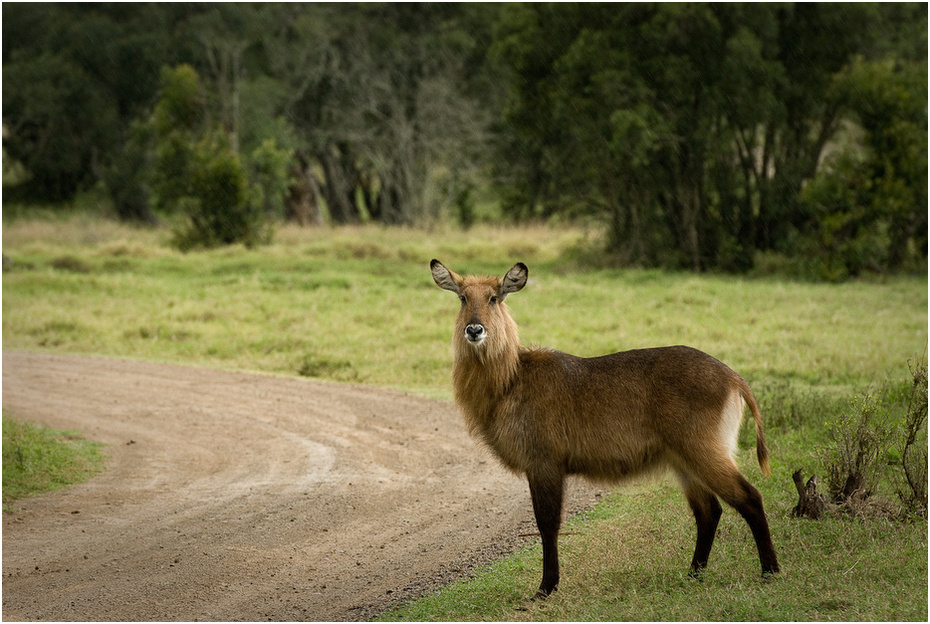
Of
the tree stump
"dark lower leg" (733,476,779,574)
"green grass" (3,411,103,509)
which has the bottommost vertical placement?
"green grass" (3,411,103,509)

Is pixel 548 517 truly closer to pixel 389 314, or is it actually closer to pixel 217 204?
pixel 389 314

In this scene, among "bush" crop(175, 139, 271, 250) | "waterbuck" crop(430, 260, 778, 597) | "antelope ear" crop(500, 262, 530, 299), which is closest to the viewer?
"waterbuck" crop(430, 260, 778, 597)

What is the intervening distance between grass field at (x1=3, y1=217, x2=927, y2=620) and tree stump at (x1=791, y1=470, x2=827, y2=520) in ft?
0.65

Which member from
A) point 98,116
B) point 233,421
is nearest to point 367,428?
point 233,421

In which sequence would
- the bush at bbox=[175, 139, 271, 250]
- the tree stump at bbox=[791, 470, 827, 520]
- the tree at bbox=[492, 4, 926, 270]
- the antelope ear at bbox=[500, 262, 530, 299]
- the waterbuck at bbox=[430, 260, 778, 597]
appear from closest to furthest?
the waterbuck at bbox=[430, 260, 778, 597]
the antelope ear at bbox=[500, 262, 530, 299]
the tree stump at bbox=[791, 470, 827, 520]
the tree at bbox=[492, 4, 926, 270]
the bush at bbox=[175, 139, 271, 250]

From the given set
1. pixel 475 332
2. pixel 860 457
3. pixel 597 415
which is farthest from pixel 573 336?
pixel 475 332

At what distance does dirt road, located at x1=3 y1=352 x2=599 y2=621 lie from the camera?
5480 millimetres

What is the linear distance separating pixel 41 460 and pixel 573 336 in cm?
808

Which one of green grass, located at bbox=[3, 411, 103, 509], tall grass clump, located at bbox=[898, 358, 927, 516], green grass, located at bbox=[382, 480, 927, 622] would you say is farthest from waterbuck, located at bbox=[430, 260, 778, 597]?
green grass, located at bbox=[3, 411, 103, 509]

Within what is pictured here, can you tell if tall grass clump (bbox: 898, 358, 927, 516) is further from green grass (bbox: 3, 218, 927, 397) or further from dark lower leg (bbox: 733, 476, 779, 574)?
green grass (bbox: 3, 218, 927, 397)

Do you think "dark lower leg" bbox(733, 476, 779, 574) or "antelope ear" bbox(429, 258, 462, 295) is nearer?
"dark lower leg" bbox(733, 476, 779, 574)

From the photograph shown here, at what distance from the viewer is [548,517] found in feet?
16.6

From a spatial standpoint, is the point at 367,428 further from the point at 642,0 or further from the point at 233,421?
the point at 642,0

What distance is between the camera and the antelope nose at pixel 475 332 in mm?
4969
